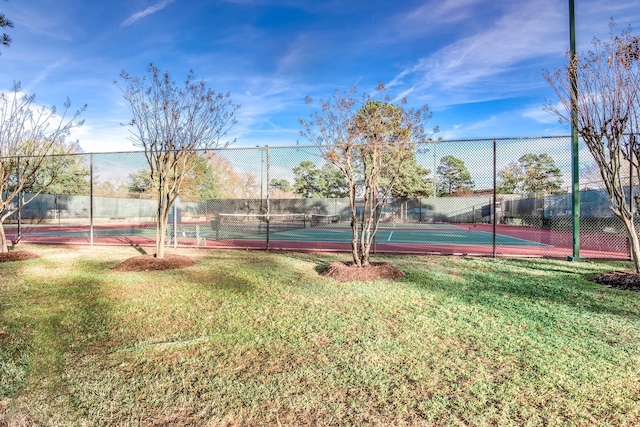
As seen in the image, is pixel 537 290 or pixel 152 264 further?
pixel 152 264

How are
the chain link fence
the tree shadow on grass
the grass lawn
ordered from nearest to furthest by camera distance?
the grass lawn → the tree shadow on grass → the chain link fence

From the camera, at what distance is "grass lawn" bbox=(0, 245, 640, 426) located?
74.6 inches

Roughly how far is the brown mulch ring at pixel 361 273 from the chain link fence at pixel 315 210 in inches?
146

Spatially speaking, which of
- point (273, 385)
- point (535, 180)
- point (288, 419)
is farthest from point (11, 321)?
point (535, 180)

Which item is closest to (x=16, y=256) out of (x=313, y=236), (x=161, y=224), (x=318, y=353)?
(x=161, y=224)

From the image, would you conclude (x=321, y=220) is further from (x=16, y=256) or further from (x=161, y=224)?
(x=16, y=256)

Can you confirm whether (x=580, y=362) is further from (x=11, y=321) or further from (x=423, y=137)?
(x=11, y=321)

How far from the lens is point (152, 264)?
245 inches

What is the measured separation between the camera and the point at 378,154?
5.63 meters

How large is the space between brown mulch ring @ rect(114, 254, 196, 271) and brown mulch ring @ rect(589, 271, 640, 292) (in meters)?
6.93

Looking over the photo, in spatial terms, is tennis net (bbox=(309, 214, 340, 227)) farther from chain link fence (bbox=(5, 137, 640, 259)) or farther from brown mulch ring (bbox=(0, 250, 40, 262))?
brown mulch ring (bbox=(0, 250, 40, 262))

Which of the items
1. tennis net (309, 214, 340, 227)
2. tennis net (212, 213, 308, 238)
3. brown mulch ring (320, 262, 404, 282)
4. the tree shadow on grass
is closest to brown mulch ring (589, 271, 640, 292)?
the tree shadow on grass

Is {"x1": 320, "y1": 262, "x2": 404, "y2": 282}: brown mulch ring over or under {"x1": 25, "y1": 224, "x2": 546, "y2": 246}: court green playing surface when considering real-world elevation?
over

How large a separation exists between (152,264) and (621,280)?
761 cm
